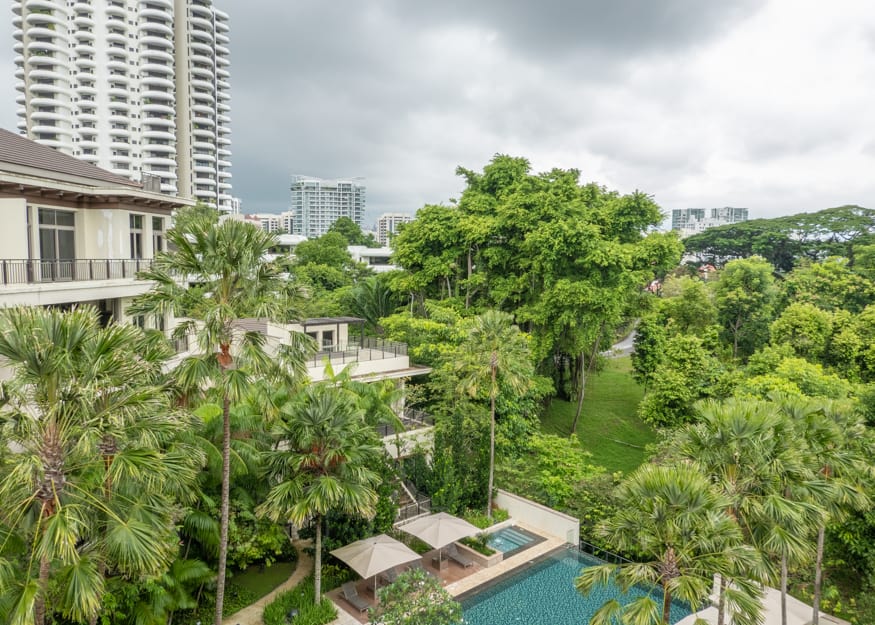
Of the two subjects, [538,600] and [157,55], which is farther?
[157,55]

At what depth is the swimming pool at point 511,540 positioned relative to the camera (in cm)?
2066

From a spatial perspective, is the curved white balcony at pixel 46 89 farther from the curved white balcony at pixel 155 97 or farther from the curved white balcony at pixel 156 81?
the curved white balcony at pixel 156 81

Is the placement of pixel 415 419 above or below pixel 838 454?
below

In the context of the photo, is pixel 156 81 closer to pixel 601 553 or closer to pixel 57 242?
Result: pixel 57 242

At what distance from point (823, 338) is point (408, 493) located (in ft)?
80.0

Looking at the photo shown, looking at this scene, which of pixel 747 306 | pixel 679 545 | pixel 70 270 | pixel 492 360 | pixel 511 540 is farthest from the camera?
pixel 747 306

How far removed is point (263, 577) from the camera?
696 inches

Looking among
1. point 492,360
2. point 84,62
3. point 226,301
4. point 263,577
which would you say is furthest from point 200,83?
point 226,301

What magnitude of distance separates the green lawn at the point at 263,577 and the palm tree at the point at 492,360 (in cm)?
817

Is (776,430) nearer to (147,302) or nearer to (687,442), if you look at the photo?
(687,442)

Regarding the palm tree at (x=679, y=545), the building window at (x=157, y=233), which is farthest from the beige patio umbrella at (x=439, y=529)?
the building window at (x=157, y=233)

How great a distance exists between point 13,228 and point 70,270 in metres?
3.04

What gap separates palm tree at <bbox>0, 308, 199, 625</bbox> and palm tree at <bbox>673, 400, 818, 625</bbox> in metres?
10.7

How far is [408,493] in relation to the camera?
2236cm
